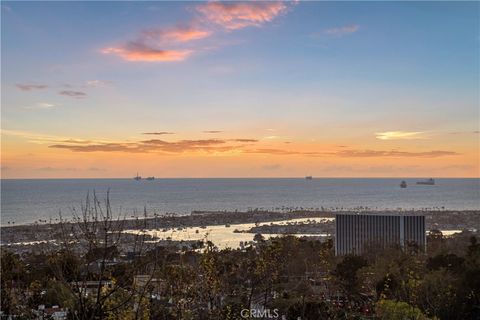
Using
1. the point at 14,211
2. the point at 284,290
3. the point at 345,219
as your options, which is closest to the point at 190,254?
the point at 284,290

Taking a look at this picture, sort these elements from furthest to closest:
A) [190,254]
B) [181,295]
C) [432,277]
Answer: [190,254]
[432,277]
[181,295]

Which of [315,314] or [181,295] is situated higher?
[181,295]

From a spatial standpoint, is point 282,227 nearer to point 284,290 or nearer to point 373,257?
point 373,257

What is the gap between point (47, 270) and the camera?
14.5 meters

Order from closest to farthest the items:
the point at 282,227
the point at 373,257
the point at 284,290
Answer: the point at 284,290, the point at 373,257, the point at 282,227

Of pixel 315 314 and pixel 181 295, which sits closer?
pixel 181 295

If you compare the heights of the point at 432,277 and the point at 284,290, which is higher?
the point at 432,277

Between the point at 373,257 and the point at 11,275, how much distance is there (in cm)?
1368

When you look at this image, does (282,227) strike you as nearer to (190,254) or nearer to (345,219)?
(345,219)

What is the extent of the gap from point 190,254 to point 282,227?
29820 millimetres

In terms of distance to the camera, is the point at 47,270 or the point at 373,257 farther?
the point at 373,257

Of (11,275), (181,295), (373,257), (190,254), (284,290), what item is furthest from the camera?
(373,257)

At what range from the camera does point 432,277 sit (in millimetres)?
10789

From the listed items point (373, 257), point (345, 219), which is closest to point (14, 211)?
point (345, 219)
